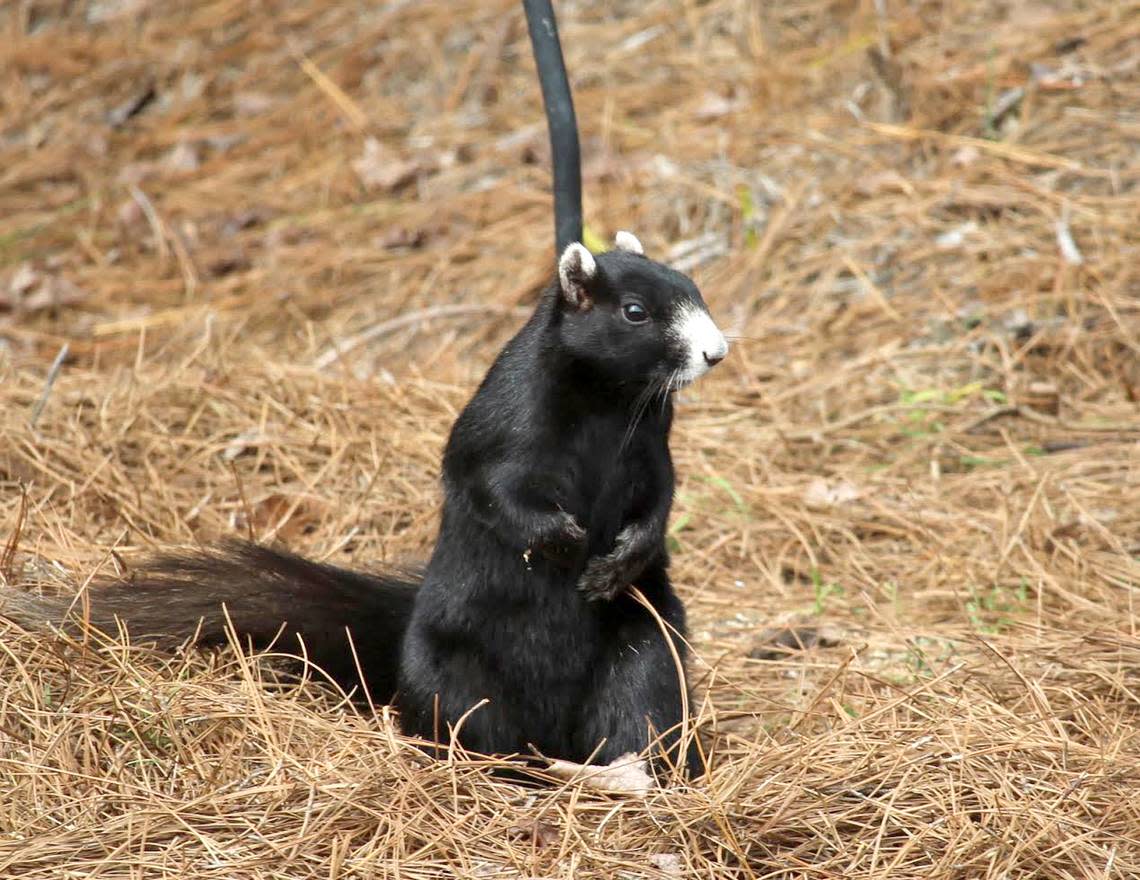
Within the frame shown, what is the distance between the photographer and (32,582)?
3.55 metres

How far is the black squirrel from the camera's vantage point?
3154 millimetres

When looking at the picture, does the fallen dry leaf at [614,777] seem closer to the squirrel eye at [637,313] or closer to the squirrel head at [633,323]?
the squirrel head at [633,323]

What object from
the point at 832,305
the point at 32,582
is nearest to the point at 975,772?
the point at 32,582

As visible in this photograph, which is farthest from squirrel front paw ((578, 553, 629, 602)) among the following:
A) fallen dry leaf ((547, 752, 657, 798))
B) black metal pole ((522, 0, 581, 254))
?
black metal pole ((522, 0, 581, 254))

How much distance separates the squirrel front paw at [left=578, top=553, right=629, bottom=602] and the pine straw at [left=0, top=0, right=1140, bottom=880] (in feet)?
1.39

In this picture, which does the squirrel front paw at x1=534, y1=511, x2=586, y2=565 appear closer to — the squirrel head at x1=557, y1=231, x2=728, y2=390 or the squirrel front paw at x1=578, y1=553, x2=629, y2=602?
the squirrel front paw at x1=578, y1=553, x2=629, y2=602

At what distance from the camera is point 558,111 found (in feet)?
11.2

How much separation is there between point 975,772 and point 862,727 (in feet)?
0.91

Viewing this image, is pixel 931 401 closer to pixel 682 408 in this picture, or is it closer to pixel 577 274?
pixel 682 408

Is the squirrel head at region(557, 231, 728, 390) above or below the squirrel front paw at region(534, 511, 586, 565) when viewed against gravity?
above

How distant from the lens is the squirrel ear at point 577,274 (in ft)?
10.4

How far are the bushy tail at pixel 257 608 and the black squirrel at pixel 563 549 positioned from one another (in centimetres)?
1

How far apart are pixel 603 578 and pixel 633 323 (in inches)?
21.0

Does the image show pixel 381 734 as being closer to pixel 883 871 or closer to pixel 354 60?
pixel 883 871
